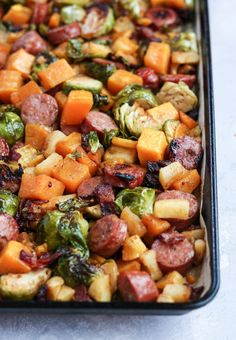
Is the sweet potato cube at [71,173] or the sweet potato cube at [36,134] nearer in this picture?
the sweet potato cube at [71,173]

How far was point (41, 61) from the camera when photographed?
15.8ft

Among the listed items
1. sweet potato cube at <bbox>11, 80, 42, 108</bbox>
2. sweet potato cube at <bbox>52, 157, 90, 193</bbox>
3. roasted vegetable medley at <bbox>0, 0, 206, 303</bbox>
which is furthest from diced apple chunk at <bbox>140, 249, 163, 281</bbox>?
sweet potato cube at <bbox>11, 80, 42, 108</bbox>

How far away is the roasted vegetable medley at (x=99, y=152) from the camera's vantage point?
343 centimetres

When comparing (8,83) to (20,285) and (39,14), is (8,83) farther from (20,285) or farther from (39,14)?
(20,285)

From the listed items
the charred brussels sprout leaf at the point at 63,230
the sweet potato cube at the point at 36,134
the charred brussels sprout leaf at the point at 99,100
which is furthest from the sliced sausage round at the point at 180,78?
the charred brussels sprout leaf at the point at 63,230

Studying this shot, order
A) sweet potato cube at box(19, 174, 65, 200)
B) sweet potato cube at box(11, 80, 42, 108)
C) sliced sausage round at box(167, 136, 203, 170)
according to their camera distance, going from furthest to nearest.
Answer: sweet potato cube at box(11, 80, 42, 108) → sliced sausage round at box(167, 136, 203, 170) → sweet potato cube at box(19, 174, 65, 200)

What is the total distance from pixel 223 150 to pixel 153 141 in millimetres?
755

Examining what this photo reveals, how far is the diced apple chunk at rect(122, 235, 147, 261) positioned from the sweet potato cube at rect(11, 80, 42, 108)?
1.55 meters

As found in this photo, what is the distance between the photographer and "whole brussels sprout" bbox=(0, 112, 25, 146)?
14.0 ft

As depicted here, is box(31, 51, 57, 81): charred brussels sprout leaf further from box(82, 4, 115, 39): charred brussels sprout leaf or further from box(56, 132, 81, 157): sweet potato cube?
box(56, 132, 81, 157): sweet potato cube

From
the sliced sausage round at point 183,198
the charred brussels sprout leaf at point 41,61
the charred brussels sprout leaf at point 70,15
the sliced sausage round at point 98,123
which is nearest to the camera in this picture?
the sliced sausage round at point 183,198

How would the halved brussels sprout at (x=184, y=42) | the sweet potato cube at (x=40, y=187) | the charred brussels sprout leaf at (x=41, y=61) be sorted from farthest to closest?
the halved brussels sprout at (x=184, y=42) → the charred brussels sprout leaf at (x=41, y=61) → the sweet potato cube at (x=40, y=187)

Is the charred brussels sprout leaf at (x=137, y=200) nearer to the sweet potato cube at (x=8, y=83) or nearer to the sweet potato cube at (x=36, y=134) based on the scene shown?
the sweet potato cube at (x=36, y=134)

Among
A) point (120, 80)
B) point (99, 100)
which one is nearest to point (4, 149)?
point (99, 100)
